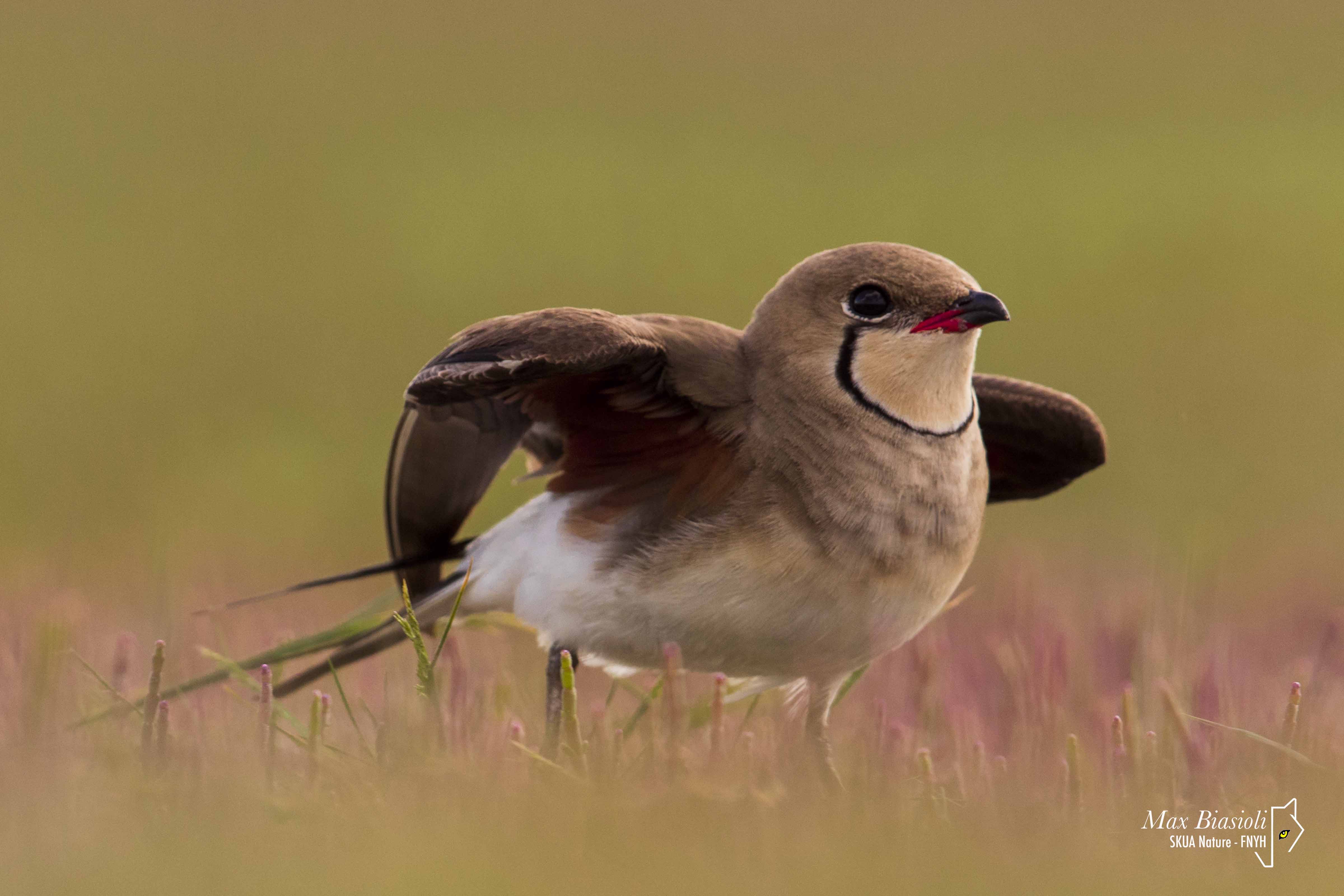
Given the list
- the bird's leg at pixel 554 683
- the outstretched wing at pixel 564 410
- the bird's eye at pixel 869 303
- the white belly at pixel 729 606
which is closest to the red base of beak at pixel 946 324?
the bird's eye at pixel 869 303

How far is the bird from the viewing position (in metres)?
3.96

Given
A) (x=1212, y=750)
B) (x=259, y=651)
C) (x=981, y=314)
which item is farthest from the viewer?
(x=259, y=651)

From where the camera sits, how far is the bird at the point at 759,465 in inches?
156

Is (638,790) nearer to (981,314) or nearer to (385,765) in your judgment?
(385,765)

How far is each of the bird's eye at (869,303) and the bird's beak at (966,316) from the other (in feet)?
0.37

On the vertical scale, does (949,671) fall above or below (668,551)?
below

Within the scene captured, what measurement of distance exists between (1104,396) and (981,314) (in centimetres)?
1072

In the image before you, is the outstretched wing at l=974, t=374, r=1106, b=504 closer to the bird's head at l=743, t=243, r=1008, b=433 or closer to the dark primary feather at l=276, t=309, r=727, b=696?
the bird's head at l=743, t=243, r=1008, b=433

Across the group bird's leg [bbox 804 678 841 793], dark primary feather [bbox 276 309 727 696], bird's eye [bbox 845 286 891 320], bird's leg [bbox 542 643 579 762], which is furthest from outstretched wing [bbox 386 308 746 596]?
bird's leg [bbox 804 678 841 793]

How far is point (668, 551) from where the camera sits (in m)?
4.05

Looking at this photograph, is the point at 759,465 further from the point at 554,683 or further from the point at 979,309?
the point at 554,683

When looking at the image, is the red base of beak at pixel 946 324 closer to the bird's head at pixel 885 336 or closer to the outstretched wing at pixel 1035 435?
the bird's head at pixel 885 336

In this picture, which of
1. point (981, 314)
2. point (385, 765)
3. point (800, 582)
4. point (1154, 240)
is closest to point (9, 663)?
point (385, 765)

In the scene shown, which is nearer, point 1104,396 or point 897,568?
point 897,568
